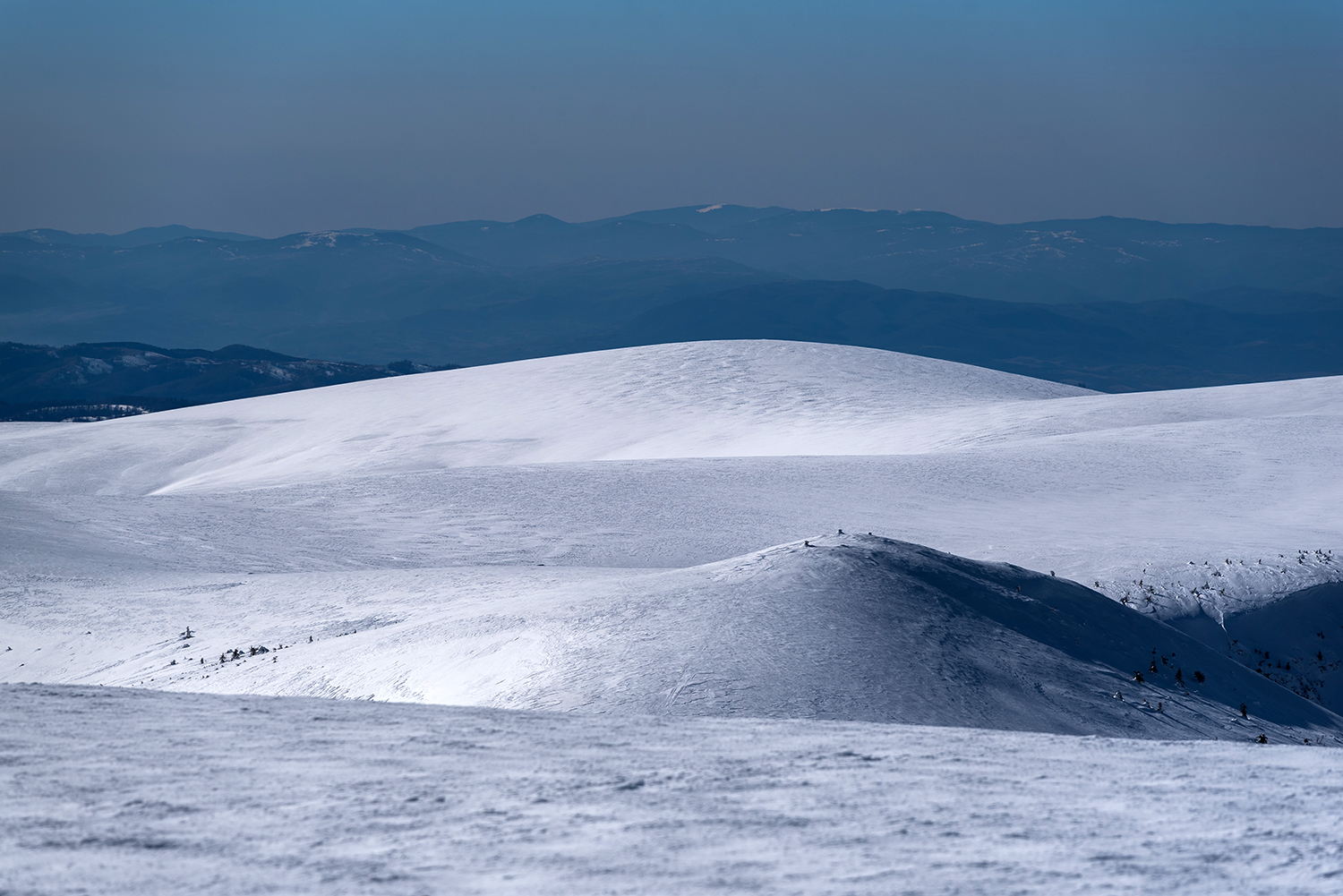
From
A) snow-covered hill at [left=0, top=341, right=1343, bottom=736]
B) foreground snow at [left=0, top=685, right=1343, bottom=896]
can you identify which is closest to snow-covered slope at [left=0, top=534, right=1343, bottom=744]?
snow-covered hill at [left=0, top=341, right=1343, bottom=736]

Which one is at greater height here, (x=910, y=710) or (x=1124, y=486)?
(x=1124, y=486)

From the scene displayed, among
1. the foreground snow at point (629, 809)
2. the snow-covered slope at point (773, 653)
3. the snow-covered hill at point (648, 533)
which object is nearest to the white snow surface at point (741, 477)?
the snow-covered hill at point (648, 533)

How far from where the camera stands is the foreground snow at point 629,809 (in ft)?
14.9

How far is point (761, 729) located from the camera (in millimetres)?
7172

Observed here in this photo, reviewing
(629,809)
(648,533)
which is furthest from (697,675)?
(648,533)

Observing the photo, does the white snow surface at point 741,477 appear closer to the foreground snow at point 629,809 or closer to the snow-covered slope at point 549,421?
the snow-covered slope at point 549,421

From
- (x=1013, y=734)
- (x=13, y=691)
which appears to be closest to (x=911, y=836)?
(x=1013, y=734)

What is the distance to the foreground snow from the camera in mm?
4535

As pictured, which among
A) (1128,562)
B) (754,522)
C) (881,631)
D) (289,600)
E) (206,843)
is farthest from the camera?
(754,522)

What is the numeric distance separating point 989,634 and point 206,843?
7.87 m

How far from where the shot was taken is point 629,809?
209 inches

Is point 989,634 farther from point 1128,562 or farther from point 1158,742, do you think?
point 1128,562

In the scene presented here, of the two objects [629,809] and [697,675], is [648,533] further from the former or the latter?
[629,809]

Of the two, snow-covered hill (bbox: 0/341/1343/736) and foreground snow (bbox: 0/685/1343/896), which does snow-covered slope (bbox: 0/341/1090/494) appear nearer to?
snow-covered hill (bbox: 0/341/1343/736)
